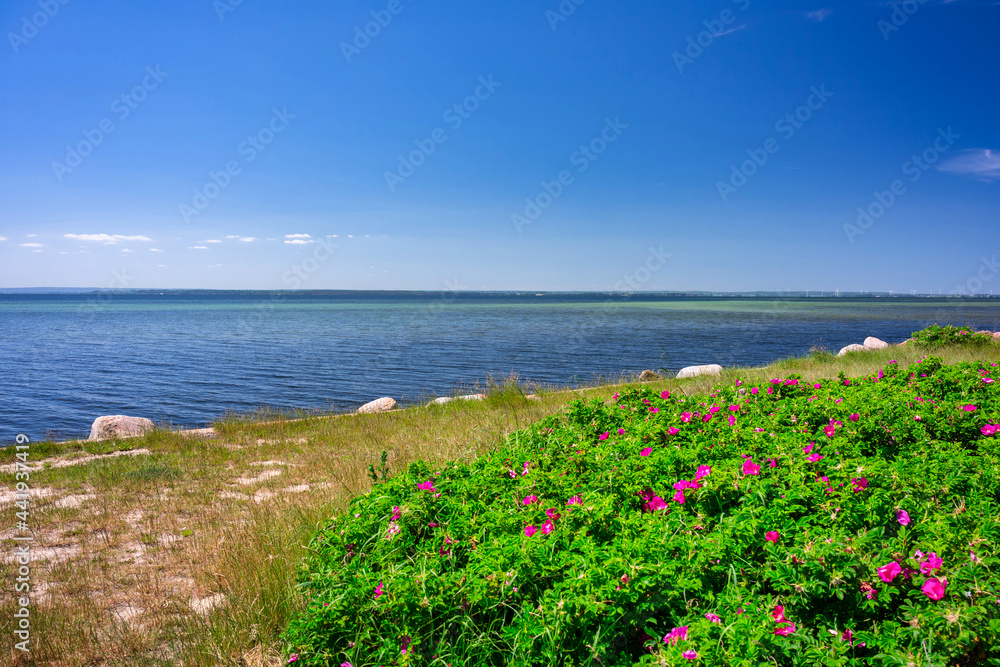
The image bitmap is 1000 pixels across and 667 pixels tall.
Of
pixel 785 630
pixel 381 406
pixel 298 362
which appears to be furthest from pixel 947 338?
pixel 298 362

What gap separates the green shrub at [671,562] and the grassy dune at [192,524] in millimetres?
854

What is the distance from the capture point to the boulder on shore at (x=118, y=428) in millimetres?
12695

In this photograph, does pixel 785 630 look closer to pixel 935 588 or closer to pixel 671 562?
pixel 671 562

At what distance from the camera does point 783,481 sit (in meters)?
3.47

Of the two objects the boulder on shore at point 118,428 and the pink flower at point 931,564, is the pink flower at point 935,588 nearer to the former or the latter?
the pink flower at point 931,564

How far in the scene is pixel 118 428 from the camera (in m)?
13.0

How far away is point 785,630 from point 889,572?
0.68m

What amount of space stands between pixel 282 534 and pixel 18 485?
696 centimetres

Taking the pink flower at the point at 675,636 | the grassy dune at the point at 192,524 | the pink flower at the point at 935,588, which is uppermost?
the pink flower at the point at 935,588

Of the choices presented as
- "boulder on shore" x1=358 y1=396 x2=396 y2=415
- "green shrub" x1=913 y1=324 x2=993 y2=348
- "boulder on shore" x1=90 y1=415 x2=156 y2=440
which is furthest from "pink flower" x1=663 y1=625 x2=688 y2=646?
"green shrub" x1=913 y1=324 x2=993 y2=348

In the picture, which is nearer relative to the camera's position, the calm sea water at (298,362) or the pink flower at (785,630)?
the pink flower at (785,630)

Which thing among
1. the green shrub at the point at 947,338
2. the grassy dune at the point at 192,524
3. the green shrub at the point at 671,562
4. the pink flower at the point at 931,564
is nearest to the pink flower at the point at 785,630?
the green shrub at the point at 671,562

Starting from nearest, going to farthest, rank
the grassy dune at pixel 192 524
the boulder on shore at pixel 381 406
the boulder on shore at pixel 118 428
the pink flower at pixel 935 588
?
the pink flower at pixel 935 588, the grassy dune at pixel 192 524, the boulder on shore at pixel 118 428, the boulder on shore at pixel 381 406

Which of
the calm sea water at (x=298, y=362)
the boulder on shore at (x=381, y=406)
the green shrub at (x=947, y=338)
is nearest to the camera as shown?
the boulder on shore at (x=381, y=406)
